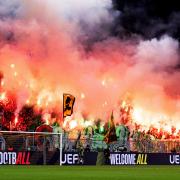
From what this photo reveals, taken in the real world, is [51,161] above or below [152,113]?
below

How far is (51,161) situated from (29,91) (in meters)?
59.8

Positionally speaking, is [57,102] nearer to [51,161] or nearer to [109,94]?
[109,94]

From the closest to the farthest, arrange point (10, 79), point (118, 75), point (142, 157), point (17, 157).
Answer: point (17, 157) → point (142, 157) → point (10, 79) → point (118, 75)

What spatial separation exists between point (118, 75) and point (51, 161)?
66.7m

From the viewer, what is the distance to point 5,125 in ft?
363

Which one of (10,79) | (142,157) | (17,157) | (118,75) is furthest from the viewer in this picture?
(118,75)

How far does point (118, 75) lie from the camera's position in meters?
117

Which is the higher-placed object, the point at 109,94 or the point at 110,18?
the point at 110,18

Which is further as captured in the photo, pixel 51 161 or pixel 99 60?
pixel 99 60

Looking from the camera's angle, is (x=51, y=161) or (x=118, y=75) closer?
(x=51, y=161)

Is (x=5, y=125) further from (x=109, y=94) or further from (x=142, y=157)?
(x=142, y=157)

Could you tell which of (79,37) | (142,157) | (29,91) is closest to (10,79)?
(29,91)

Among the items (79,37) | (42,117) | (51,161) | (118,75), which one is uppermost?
(79,37)

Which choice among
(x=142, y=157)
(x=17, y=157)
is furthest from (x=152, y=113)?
(x=17, y=157)
